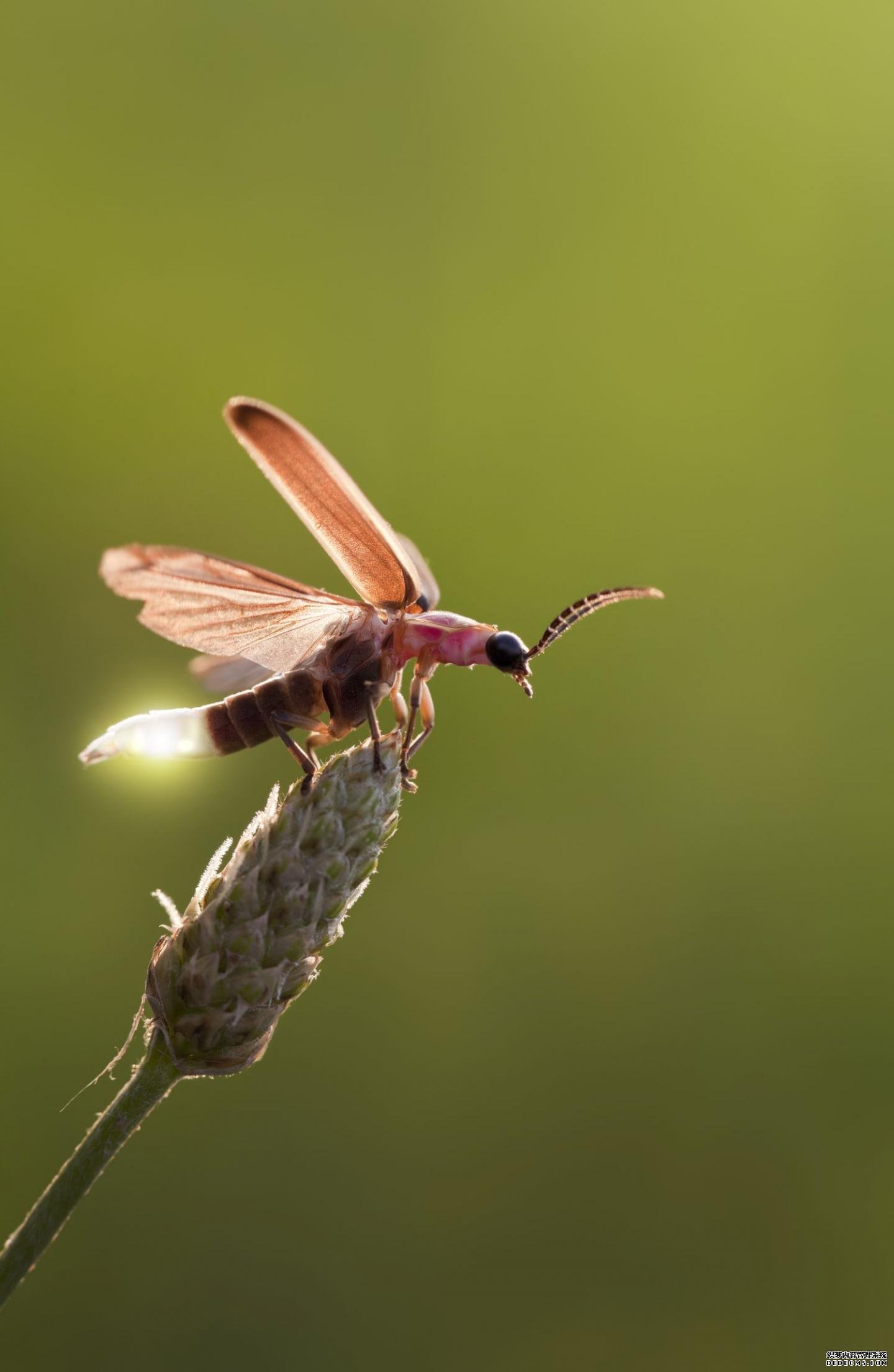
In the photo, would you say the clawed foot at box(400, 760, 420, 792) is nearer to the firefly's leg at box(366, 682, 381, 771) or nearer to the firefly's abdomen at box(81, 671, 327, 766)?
the firefly's leg at box(366, 682, 381, 771)

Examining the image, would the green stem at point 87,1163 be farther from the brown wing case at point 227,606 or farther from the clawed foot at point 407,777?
the brown wing case at point 227,606

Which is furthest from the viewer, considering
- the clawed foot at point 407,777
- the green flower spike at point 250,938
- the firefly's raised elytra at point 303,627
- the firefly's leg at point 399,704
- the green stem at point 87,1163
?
the firefly's leg at point 399,704

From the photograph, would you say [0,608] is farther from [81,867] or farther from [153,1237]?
[153,1237]

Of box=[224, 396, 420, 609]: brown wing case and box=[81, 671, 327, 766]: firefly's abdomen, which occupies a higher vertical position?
box=[224, 396, 420, 609]: brown wing case

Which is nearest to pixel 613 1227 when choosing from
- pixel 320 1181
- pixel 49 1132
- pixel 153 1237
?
pixel 320 1181

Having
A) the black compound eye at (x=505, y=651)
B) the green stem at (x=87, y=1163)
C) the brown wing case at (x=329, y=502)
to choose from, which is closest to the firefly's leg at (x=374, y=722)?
the brown wing case at (x=329, y=502)

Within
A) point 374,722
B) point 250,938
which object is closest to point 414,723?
point 374,722

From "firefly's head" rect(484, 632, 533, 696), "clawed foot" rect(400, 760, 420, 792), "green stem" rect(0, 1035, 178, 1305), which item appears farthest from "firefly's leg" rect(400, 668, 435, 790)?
"green stem" rect(0, 1035, 178, 1305)
